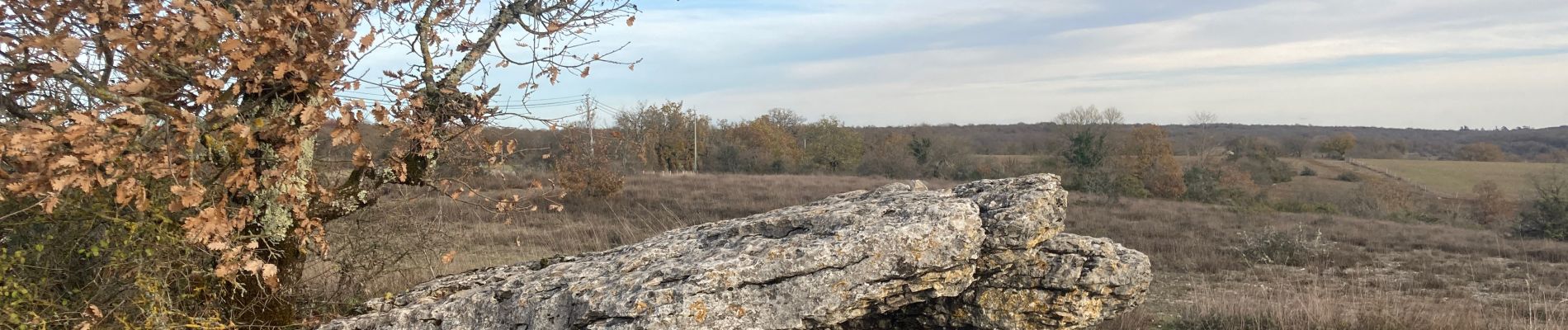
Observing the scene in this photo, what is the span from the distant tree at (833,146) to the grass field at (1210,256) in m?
26.7

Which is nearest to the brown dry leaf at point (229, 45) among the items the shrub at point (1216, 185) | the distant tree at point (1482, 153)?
the shrub at point (1216, 185)

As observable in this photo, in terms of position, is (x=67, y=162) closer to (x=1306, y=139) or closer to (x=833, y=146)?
(x=833, y=146)

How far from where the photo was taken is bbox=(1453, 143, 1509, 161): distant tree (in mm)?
79938

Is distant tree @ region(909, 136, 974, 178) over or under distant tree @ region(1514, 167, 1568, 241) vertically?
over

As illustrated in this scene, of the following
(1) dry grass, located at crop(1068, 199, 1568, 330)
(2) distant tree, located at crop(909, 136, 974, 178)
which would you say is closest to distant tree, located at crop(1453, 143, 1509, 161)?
(2) distant tree, located at crop(909, 136, 974, 178)

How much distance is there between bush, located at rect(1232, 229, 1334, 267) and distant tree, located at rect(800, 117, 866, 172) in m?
36.9

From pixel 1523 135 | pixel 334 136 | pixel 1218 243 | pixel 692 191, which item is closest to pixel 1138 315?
pixel 334 136

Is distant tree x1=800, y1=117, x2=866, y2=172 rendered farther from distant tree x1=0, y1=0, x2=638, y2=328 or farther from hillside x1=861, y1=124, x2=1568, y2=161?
distant tree x1=0, y1=0, x2=638, y2=328

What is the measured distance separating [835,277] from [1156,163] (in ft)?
153

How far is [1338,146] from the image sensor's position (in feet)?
266

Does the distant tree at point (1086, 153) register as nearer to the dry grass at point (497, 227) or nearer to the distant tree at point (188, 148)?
the dry grass at point (497, 227)

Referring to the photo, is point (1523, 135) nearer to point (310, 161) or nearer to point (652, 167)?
point (652, 167)

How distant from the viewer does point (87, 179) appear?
3.57m

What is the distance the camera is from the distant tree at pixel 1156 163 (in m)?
41.5
